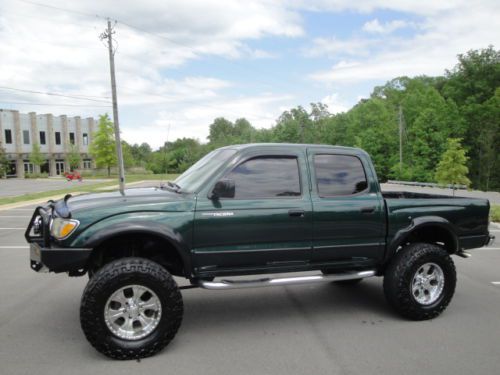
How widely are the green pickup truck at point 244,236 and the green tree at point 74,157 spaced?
216 ft

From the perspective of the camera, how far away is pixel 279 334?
4457 millimetres

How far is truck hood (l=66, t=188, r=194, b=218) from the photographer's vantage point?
4000mm

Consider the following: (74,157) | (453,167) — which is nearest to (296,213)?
(453,167)

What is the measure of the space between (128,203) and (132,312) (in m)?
1.00

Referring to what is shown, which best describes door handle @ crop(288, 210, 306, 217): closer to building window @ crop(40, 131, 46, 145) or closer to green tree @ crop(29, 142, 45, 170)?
green tree @ crop(29, 142, 45, 170)

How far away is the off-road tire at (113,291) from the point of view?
3822 mm

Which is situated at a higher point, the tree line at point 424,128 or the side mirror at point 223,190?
the tree line at point 424,128

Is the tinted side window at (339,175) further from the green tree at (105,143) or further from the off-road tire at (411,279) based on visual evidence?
the green tree at (105,143)

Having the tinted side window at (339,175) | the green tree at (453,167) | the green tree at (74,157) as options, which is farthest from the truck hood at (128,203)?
the green tree at (74,157)

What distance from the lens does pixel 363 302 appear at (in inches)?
217

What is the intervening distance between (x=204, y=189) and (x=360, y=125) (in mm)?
60295

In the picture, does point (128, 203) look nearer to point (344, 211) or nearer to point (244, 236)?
point (244, 236)

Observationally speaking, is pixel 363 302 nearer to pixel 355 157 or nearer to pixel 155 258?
pixel 355 157

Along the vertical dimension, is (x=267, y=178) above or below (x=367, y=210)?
above
